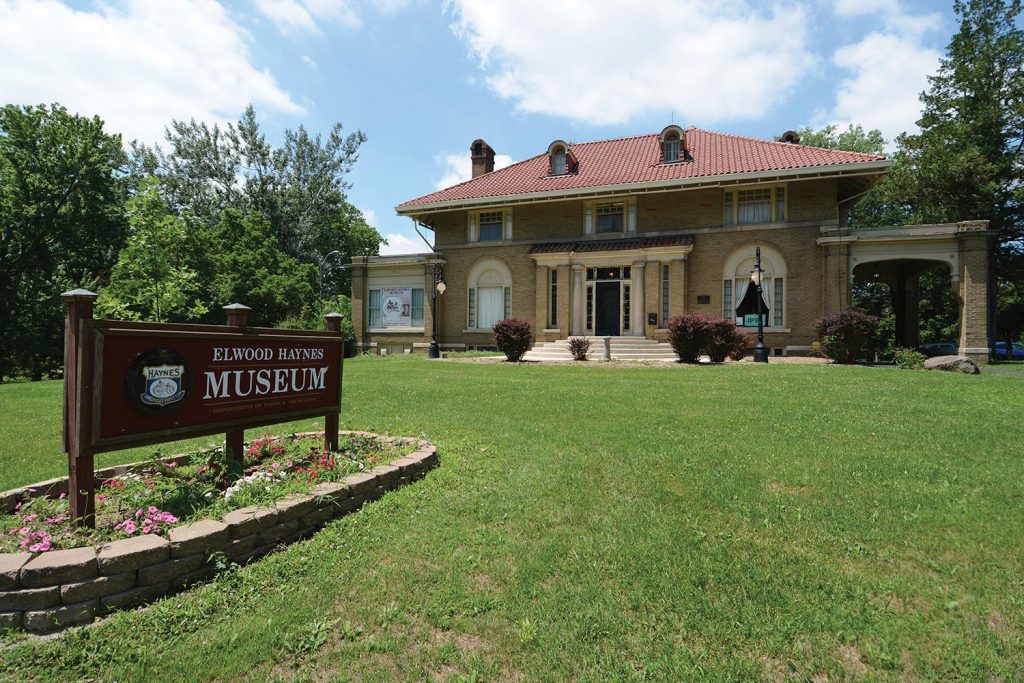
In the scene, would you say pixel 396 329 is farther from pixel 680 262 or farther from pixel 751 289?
pixel 751 289

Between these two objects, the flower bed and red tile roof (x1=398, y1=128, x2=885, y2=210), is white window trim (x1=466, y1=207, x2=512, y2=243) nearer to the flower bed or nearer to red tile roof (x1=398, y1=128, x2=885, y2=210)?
red tile roof (x1=398, y1=128, x2=885, y2=210)

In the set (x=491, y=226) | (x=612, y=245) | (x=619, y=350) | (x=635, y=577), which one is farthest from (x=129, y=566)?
(x=491, y=226)

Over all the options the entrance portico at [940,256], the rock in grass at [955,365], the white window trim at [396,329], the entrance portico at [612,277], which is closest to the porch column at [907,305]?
the entrance portico at [940,256]

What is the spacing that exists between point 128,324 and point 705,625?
4.26 m

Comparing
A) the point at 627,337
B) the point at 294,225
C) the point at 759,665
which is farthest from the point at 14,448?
the point at 294,225

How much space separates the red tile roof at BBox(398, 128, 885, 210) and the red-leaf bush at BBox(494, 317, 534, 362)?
797cm

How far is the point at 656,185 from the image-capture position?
73.7ft

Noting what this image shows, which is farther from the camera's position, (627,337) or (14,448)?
(627,337)

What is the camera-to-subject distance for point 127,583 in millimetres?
3139

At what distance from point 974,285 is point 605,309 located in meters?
13.4

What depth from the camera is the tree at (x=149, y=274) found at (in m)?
24.7

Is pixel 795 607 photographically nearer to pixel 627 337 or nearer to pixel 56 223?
pixel 627 337

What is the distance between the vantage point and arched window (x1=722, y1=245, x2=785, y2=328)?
70.9 ft

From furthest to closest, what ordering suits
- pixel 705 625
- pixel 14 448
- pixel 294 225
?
1. pixel 294 225
2. pixel 14 448
3. pixel 705 625
